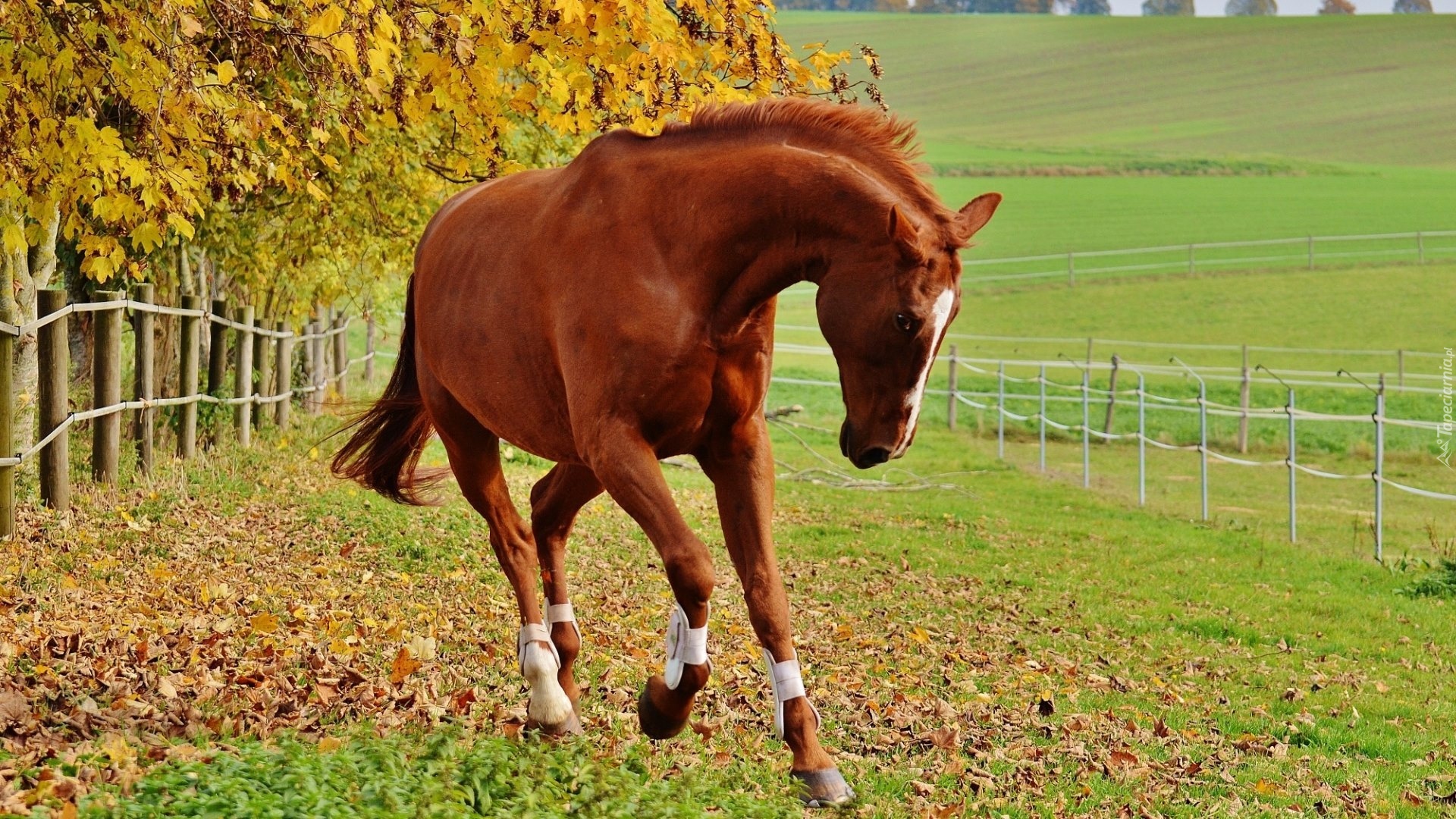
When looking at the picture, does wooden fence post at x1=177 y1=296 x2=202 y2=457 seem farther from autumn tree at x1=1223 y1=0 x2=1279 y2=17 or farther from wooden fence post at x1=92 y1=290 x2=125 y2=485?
autumn tree at x1=1223 y1=0 x2=1279 y2=17

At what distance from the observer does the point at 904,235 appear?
3770 mm

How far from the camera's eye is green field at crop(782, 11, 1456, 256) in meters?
53.3

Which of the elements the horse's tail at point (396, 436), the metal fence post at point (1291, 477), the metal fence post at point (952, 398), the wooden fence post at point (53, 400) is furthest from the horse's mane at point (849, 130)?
the metal fence post at point (952, 398)

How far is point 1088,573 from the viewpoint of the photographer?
11.3m

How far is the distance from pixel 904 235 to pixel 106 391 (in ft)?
25.8

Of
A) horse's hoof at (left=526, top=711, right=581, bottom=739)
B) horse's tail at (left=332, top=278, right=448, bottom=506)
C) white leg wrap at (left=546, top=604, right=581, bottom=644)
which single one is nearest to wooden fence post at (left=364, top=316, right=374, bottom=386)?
horse's tail at (left=332, top=278, right=448, bottom=506)

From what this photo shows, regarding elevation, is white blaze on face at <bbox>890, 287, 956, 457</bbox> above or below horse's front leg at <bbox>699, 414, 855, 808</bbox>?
above

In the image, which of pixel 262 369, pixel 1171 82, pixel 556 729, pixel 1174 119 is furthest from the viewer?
pixel 1171 82

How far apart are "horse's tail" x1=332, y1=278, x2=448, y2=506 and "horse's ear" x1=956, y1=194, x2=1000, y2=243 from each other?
312 centimetres

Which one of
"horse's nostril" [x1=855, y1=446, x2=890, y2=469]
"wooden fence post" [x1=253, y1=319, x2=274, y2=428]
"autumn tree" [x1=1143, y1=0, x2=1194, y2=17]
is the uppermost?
"autumn tree" [x1=1143, y1=0, x2=1194, y2=17]

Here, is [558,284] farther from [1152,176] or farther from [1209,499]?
[1152,176]

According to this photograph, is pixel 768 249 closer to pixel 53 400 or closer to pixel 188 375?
pixel 53 400

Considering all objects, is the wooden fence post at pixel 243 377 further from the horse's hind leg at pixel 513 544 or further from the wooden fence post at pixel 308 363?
the horse's hind leg at pixel 513 544

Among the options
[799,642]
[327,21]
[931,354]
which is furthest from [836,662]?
[327,21]
